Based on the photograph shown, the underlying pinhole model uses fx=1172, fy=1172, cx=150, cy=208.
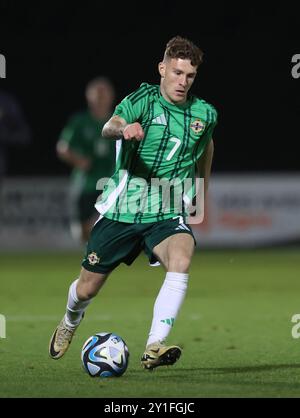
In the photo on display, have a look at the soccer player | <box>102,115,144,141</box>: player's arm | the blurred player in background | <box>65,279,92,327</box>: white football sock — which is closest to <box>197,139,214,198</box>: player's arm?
the soccer player

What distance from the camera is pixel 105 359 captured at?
6828mm

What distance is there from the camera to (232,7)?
21109 millimetres

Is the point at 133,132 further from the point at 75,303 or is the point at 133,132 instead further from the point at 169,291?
the point at 75,303

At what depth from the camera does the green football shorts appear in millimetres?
7238

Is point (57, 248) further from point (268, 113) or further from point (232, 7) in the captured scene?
point (232, 7)

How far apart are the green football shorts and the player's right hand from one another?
31.7 inches

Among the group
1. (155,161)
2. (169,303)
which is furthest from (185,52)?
(169,303)

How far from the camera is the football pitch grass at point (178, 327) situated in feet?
21.0

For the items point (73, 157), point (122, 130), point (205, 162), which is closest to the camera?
point (122, 130)

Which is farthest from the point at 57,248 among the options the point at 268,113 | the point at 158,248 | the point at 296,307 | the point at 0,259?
the point at 158,248

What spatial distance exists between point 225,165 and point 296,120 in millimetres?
1564

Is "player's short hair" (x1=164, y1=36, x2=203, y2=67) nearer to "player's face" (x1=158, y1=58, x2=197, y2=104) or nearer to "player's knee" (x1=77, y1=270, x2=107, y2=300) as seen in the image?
"player's face" (x1=158, y1=58, x2=197, y2=104)

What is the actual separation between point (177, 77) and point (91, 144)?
8694 millimetres

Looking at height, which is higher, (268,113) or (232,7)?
(232,7)
